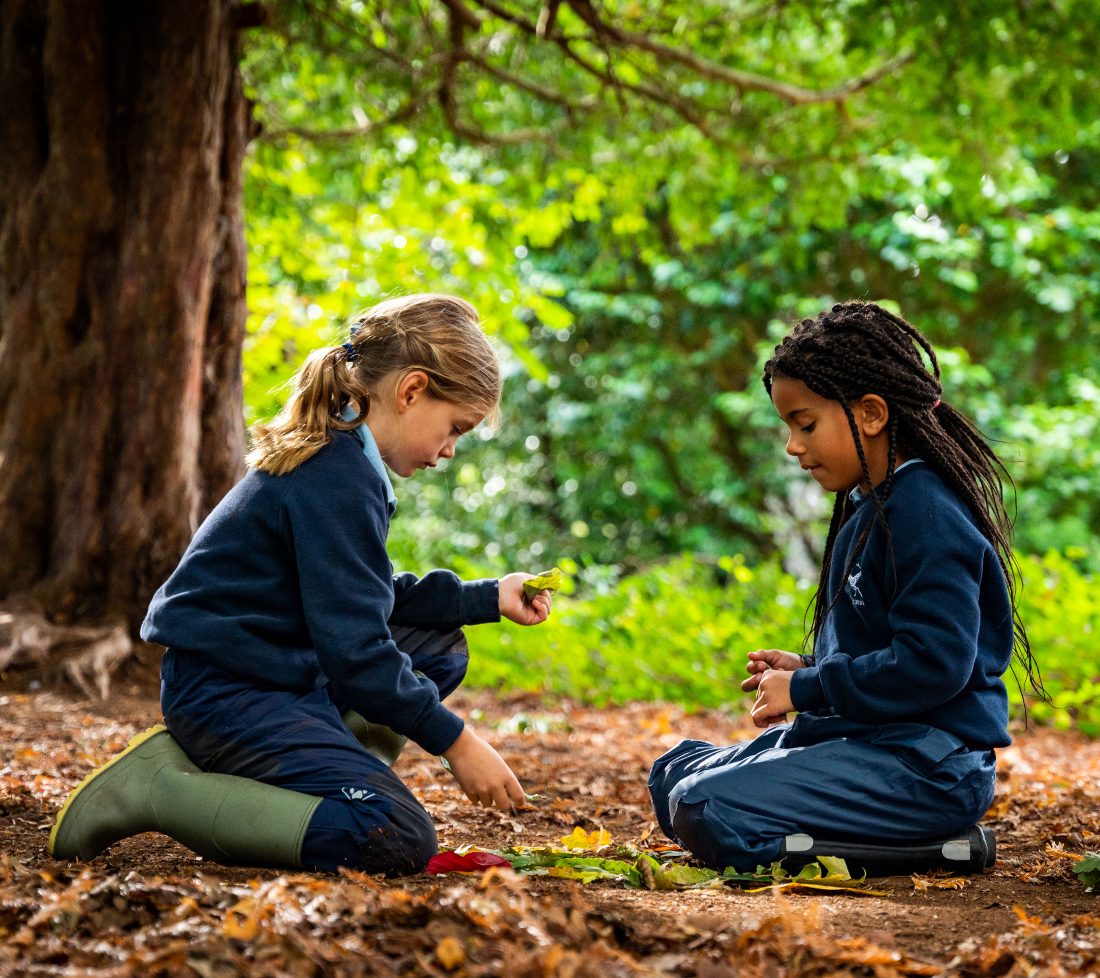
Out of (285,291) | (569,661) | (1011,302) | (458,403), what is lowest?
(569,661)

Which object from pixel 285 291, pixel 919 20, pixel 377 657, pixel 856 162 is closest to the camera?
pixel 377 657

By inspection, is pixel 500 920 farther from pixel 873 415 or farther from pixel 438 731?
pixel 873 415

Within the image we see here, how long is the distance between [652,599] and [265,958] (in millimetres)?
7349

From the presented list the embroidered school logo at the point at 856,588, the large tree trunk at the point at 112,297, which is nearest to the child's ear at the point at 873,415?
the embroidered school logo at the point at 856,588

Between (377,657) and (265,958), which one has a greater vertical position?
(377,657)

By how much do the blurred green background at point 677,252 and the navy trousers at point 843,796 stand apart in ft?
5.10

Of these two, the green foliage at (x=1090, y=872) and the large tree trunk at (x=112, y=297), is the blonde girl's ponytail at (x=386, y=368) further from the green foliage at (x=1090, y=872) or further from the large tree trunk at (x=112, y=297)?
the large tree trunk at (x=112, y=297)

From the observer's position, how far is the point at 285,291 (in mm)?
9445

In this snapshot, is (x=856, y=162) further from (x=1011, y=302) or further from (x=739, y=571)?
(x=1011, y=302)

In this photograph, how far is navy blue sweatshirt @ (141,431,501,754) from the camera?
8.13 feet

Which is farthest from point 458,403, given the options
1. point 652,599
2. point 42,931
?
point 652,599

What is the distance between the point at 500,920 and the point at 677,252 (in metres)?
12.9

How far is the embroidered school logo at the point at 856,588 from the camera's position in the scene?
2.84m

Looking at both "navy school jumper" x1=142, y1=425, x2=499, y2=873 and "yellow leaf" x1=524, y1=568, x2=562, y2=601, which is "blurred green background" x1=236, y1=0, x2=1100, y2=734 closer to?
"navy school jumper" x1=142, y1=425, x2=499, y2=873
